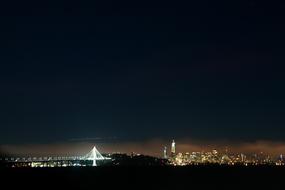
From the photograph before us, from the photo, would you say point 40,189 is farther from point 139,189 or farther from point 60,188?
point 139,189

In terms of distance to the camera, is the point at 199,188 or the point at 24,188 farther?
the point at 199,188

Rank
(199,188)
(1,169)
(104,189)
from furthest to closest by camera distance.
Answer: (1,169) < (199,188) < (104,189)

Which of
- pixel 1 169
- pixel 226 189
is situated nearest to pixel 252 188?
pixel 226 189

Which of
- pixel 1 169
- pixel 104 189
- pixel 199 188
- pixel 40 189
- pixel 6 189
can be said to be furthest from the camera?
pixel 1 169

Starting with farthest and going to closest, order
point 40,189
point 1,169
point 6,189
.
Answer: point 1,169 < point 40,189 < point 6,189

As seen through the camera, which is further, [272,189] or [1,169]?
[1,169]

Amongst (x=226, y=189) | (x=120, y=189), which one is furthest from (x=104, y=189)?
(x=226, y=189)

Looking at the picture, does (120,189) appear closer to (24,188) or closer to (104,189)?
(104,189)

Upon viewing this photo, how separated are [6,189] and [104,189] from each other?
21813 mm

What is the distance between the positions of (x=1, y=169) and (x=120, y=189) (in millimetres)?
71072

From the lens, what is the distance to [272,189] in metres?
112

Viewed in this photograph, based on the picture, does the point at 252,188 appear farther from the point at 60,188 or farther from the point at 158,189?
the point at 60,188

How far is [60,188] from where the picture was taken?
98.6 meters

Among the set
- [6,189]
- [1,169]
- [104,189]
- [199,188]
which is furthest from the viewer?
[1,169]
